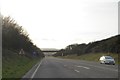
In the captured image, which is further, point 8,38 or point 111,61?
point 8,38

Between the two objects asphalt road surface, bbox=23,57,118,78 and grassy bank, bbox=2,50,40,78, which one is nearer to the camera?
asphalt road surface, bbox=23,57,118,78

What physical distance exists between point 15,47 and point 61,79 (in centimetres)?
5220

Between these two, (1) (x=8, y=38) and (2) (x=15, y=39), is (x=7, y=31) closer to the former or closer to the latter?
(1) (x=8, y=38)

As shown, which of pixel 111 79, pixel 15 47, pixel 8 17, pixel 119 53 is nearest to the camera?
pixel 111 79

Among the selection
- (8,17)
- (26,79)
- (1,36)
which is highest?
(8,17)

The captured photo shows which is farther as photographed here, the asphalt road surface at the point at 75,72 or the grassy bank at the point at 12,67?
the grassy bank at the point at 12,67

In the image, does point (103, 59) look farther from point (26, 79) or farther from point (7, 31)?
point (26, 79)

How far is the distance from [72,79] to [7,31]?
4143 centimetres

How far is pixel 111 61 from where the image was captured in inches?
1993

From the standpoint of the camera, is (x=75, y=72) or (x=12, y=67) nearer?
(x=75, y=72)

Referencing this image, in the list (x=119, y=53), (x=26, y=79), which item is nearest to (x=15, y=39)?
(x=119, y=53)

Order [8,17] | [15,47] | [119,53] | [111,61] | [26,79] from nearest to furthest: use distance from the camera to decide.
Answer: [26,79], [111,61], [8,17], [15,47], [119,53]

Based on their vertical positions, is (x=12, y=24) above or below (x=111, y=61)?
above

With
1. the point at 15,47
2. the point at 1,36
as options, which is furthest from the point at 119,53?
the point at 1,36
